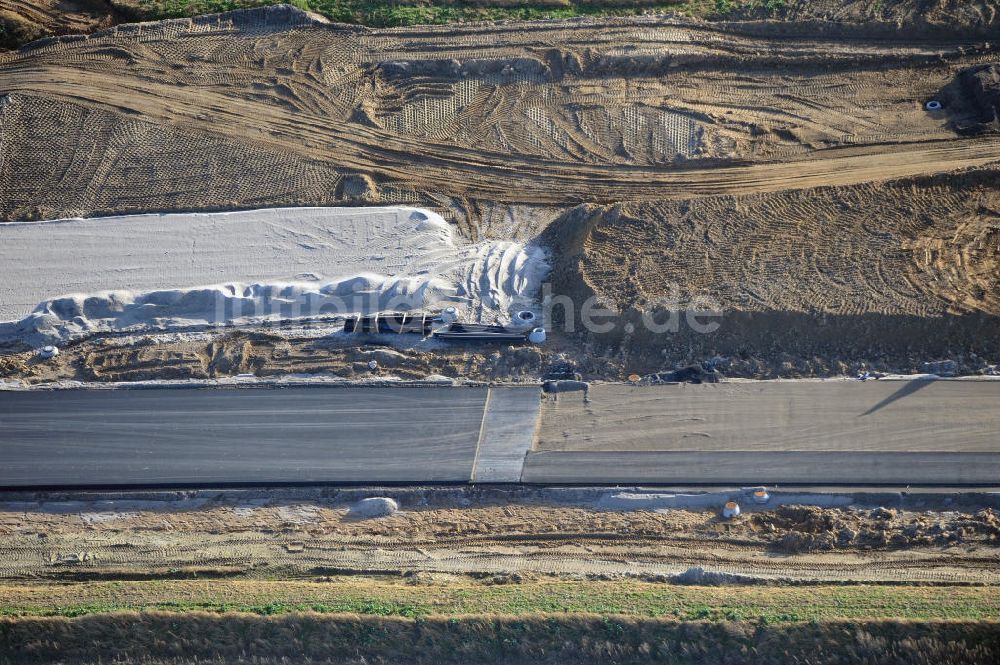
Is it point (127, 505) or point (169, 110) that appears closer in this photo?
point (127, 505)

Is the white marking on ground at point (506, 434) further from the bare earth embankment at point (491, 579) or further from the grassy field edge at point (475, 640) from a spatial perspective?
the grassy field edge at point (475, 640)

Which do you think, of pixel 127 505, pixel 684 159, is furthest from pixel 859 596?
pixel 127 505

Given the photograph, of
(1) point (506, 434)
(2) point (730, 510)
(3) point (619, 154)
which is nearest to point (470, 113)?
(3) point (619, 154)

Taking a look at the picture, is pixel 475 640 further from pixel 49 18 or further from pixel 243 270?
pixel 49 18

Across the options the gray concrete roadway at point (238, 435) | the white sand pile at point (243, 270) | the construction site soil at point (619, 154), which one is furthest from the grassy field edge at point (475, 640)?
the white sand pile at point (243, 270)

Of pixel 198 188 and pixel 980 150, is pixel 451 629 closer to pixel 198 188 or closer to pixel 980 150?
pixel 198 188

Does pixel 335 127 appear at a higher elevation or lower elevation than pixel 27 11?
lower

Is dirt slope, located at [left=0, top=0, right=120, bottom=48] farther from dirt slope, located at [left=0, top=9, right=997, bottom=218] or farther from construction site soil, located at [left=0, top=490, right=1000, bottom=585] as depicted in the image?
construction site soil, located at [left=0, top=490, right=1000, bottom=585]
